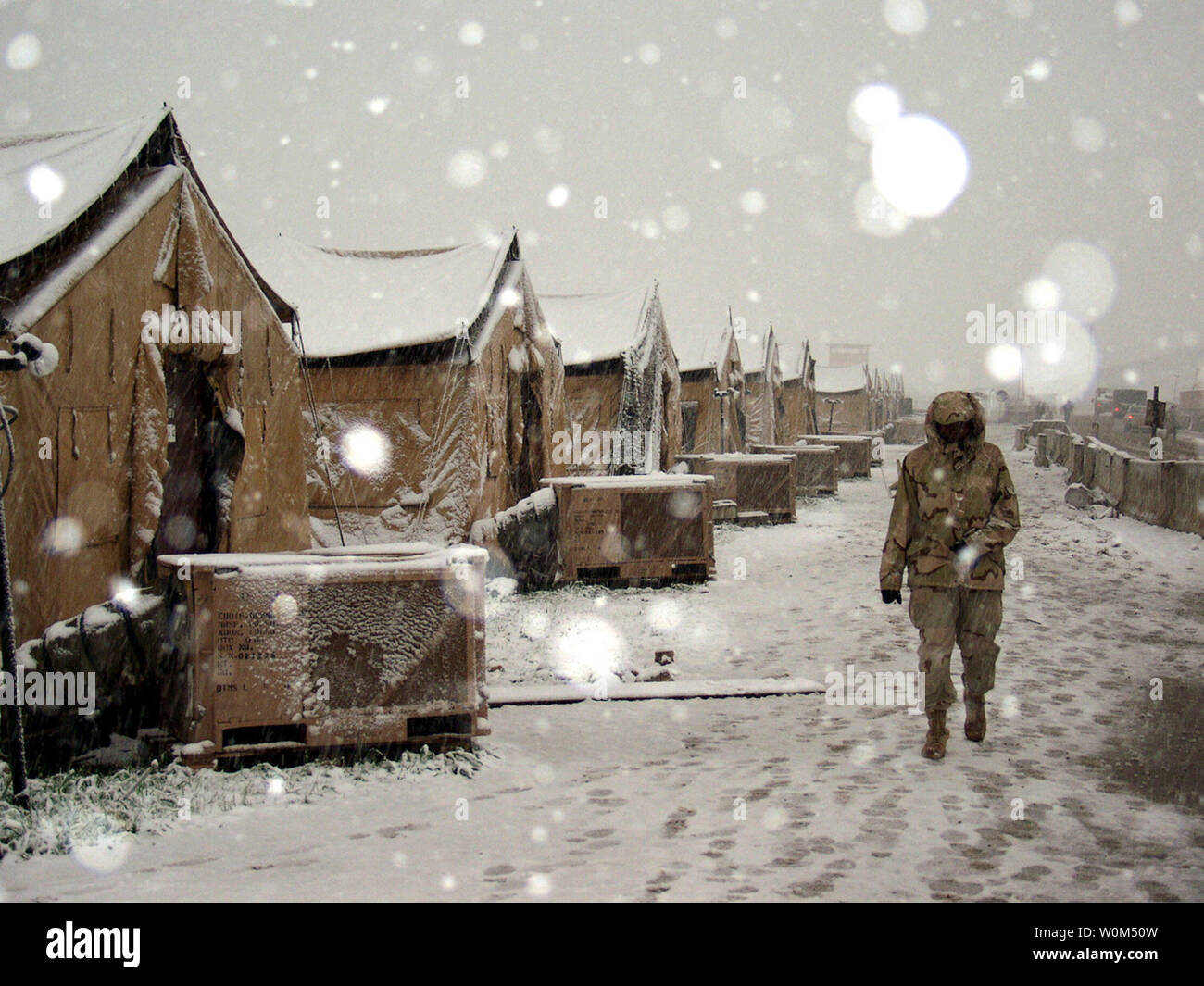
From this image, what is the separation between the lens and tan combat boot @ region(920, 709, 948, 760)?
209 inches

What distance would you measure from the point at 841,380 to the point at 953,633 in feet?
184

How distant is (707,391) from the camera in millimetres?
25609

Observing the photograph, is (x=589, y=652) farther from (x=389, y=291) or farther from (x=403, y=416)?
(x=389, y=291)

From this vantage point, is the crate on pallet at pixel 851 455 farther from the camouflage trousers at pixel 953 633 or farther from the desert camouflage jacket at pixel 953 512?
the camouflage trousers at pixel 953 633

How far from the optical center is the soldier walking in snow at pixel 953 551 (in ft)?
17.7

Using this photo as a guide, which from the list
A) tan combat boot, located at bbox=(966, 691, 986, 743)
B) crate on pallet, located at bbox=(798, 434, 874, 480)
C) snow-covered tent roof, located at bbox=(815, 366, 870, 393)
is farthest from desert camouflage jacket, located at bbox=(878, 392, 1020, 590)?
snow-covered tent roof, located at bbox=(815, 366, 870, 393)

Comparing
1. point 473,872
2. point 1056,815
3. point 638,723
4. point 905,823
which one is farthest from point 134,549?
point 1056,815

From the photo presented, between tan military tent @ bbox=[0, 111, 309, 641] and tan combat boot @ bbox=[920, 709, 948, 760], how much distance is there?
5435 mm

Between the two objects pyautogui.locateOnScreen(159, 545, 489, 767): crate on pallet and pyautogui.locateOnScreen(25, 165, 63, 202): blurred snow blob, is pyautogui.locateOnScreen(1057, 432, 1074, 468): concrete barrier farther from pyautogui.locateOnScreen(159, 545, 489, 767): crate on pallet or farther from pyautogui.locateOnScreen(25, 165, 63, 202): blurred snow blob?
pyautogui.locateOnScreen(25, 165, 63, 202): blurred snow blob

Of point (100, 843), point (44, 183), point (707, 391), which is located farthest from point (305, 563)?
point (707, 391)

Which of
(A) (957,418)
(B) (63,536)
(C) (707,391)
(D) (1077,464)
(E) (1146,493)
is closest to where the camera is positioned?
(A) (957,418)

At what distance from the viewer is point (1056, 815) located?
441 cm
